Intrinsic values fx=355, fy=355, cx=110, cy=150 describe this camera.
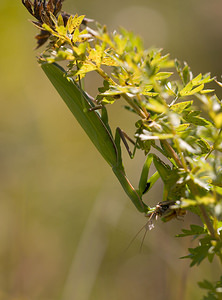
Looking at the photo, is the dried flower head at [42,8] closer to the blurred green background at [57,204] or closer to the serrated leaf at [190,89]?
the serrated leaf at [190,89]

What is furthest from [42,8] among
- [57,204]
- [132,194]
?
[57,204]

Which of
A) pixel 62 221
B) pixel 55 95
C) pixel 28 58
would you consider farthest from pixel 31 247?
pixel 28 58

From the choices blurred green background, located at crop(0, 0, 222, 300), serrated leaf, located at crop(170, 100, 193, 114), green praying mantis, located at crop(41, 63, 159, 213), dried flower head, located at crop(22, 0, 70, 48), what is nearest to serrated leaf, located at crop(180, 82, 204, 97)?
serrated leaf, located at crop(170, 100, 193, 114)

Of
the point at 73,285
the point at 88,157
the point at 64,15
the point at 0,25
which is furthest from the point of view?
the point at 88,157

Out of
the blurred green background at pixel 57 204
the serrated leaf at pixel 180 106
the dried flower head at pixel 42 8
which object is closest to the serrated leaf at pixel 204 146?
the serrated leaf at pixel 180 106

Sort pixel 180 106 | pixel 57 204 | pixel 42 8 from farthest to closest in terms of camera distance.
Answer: pixel 57 204, pixel 42 8, pixel 180 106

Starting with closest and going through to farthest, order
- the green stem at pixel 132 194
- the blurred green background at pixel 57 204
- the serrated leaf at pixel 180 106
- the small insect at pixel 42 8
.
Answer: the serrated leaf at pixel 180 106 < the small insect at pixel 42 8 < the green stem at pixel 132 194 < the blurred green background at pixel 57 204

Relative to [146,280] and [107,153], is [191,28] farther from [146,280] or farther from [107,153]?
[107,153]

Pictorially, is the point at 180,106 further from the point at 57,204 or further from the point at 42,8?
the point at 57,204

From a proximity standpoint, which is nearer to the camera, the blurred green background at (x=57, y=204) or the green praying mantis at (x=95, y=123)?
the green praying mantis at (x=95, y=123)
